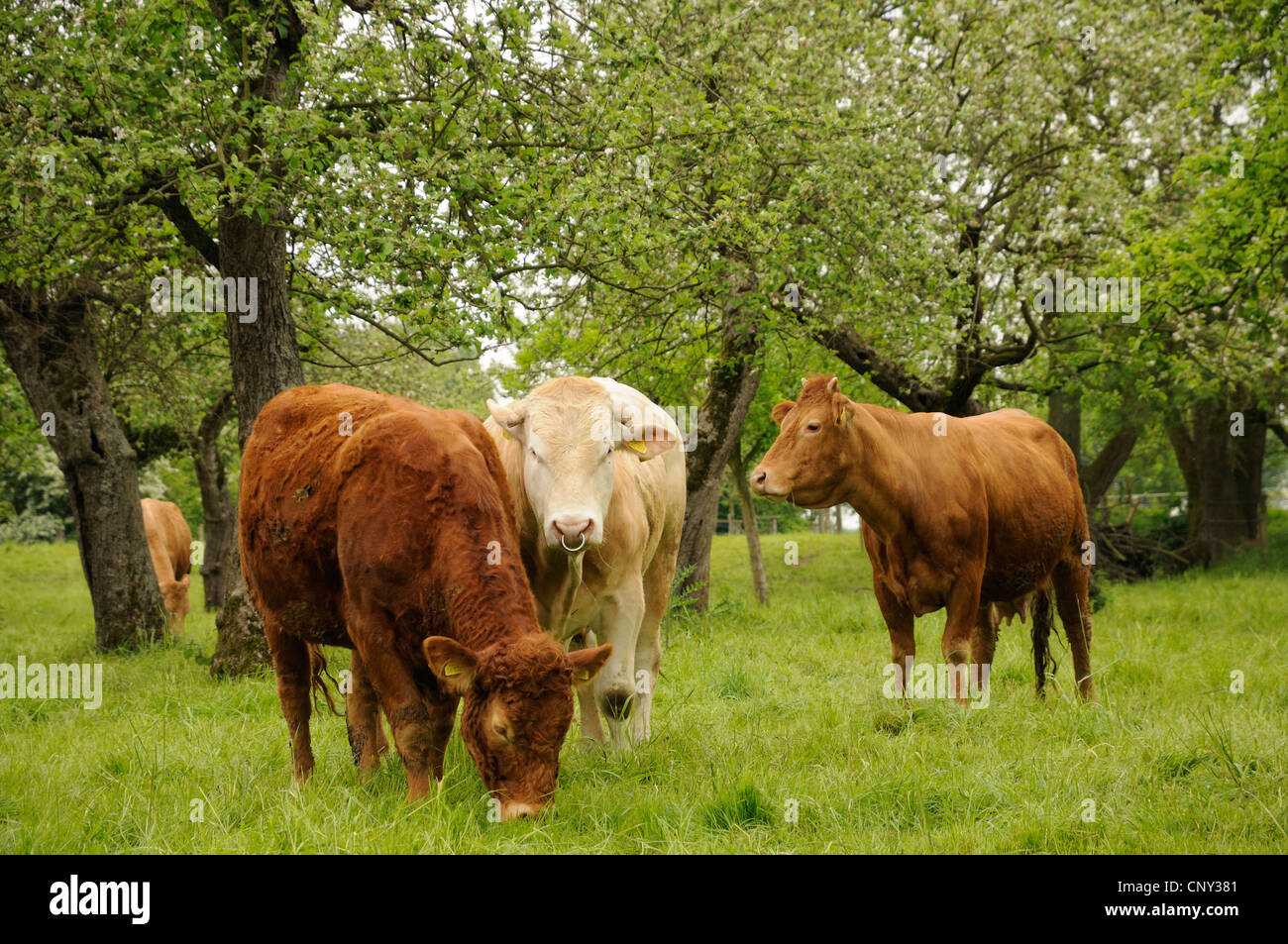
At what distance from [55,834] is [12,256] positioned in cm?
616

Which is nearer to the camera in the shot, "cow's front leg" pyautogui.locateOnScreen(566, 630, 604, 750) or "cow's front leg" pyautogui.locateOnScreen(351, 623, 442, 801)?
"cow's front leg" pyautogui.locateOnScreen(351, 623, 442, 801)

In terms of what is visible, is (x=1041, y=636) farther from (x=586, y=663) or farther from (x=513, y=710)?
(x=513, y=710)

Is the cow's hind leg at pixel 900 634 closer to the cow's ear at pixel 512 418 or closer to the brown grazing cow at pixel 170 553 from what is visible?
the cow's ear at pixel 512 418

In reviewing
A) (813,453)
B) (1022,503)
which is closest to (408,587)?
(813,453)

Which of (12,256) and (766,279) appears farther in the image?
(766,279)

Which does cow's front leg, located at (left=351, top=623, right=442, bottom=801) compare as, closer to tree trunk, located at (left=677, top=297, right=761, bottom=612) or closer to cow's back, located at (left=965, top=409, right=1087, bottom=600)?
cow's back, located at (left=965, top=409, right=1087, bottom=600)

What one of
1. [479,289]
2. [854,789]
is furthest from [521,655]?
[479,289]

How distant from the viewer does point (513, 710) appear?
158 inches

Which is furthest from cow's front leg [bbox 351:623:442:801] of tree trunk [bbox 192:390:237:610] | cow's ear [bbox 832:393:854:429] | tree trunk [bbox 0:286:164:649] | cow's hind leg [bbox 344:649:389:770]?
tree trunk [bbox 192:390:237:610]

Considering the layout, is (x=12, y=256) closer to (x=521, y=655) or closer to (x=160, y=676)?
(x=160, y=676)

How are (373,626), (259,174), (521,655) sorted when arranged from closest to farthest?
(521,655), (373,626), (259,174)

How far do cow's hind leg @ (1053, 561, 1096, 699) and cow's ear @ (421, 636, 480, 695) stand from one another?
5600 millimetres

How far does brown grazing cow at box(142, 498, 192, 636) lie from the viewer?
14570 mm

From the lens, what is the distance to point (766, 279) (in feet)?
34.4
